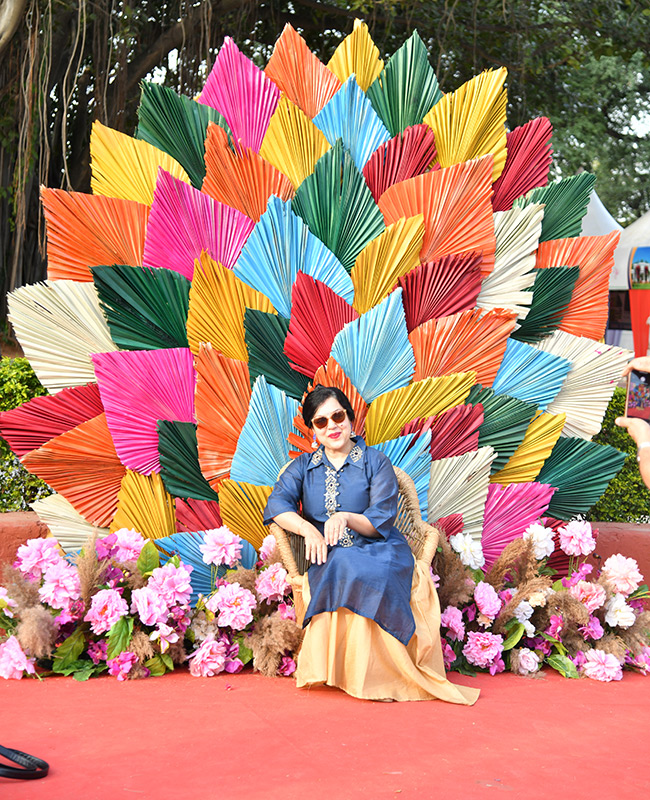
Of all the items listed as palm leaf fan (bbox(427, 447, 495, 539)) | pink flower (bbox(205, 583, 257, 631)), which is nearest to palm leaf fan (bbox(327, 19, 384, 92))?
palm leaf fan (bbox(427, 447, 495, 539))

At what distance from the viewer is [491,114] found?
3740 mm

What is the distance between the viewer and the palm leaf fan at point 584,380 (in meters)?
3.72

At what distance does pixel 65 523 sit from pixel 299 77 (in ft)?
7.09

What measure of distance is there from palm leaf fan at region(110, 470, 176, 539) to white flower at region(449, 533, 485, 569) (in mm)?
1126

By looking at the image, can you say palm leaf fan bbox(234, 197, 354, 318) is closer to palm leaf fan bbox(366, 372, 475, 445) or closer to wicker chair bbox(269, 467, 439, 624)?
palm leaf fan bbox(366, 372, 475, 445)

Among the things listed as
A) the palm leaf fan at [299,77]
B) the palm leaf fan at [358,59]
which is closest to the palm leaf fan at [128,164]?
the palm leaf fan at [299,77]

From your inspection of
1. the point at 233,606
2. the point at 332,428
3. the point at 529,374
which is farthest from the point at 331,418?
the point at 529,374

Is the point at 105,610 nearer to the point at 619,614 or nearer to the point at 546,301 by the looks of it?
the point at 619,614

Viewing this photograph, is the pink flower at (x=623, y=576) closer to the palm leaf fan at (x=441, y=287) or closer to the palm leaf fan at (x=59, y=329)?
the palm leaf fan at (x=441, y=287)

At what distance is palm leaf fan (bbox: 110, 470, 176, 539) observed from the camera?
3373 mm

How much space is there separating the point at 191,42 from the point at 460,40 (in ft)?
7.92

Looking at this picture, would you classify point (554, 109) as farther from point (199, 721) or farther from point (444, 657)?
point (199, 721)

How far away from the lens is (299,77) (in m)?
3.80

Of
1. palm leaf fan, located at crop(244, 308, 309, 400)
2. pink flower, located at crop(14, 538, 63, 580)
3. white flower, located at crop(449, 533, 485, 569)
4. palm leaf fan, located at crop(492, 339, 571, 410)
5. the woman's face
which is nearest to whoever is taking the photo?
the woman's face
